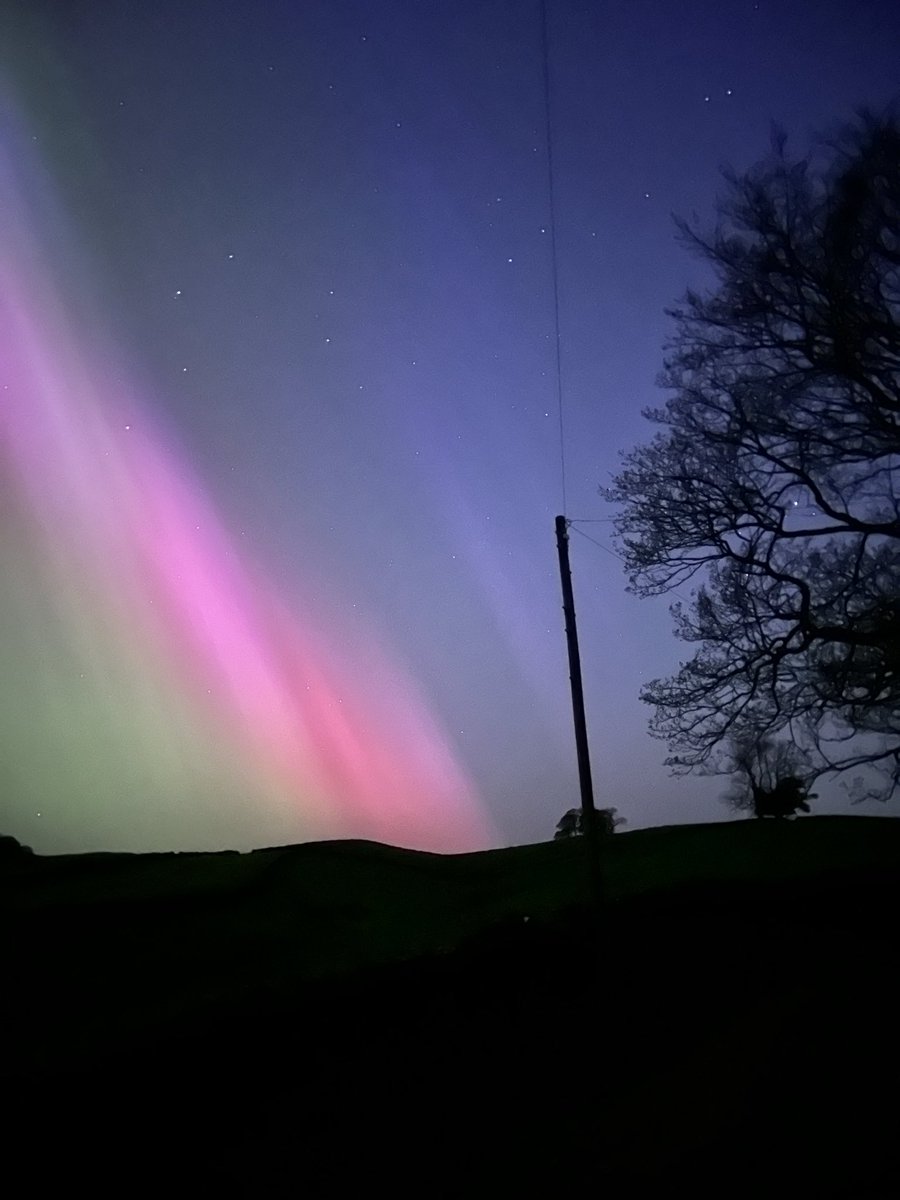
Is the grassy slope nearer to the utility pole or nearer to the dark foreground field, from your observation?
the dark foreground field

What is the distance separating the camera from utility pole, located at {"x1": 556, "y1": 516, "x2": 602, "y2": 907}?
22.2 feet

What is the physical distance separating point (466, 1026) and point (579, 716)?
2738mm

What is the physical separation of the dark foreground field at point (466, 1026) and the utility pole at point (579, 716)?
731mm

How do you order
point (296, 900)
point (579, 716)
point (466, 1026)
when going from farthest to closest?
1. point (296, 900)
2. point (579, 716)
3. point (466, 1026)

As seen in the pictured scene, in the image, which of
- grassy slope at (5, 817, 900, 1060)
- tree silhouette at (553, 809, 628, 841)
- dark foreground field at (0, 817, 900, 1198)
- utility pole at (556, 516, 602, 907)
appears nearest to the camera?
dark foreground field at (0, 817, 900, 1198)

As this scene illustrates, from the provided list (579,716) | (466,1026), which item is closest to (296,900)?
(466,1026)

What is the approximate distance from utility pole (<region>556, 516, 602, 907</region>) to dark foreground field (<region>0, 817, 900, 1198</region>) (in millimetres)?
731

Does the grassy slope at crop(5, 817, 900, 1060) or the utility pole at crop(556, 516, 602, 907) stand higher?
the utility pole at crop(556, 516, 602, 907)

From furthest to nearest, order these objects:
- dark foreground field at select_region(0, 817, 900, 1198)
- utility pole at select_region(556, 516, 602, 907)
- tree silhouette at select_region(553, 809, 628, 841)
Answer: tree silhouette at select_region(553, 809, 628, 841) < utility pole at select_region(556, 516, 602, 907) < dark foreground field at select_region(0, 817, 900, 1198)

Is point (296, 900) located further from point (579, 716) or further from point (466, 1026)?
point (579, 716)

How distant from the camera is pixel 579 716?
682 centimetres

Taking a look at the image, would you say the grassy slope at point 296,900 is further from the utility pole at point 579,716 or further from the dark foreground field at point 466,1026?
the utility pole at point 579,716

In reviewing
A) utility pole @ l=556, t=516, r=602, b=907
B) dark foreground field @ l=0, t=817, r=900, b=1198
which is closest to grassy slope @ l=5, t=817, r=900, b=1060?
dark foreground field @ l=0, t=817, r=900, b=1198

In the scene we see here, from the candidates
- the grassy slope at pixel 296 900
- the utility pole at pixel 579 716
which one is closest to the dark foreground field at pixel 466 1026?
the grassy slope at pixel 296 900
